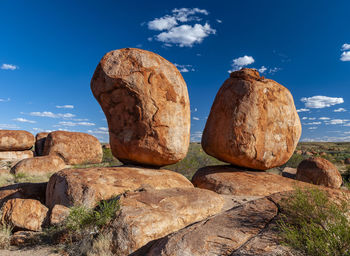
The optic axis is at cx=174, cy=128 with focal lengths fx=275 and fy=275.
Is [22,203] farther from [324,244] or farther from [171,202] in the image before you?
[324,244]

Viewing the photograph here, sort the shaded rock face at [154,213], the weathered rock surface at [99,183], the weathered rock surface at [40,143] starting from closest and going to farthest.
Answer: the shaded rock face at [154,213], the weathered rock surface at [99,183], the weathered rock surface at [40,143]

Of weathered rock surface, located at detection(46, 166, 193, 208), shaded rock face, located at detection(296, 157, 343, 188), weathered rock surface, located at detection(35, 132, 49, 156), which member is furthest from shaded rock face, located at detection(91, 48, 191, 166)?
weathered rock surface, located at detection(35, 132, 49, 156)

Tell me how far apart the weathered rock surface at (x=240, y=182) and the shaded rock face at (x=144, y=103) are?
55.9 inches

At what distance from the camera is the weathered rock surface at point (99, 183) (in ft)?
17.7

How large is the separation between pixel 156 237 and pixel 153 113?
316 cm

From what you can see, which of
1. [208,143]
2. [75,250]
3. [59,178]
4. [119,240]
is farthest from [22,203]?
[208,143]

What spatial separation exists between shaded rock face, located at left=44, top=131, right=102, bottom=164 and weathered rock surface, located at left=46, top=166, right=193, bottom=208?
37.2 ft

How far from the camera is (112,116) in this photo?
7.12m

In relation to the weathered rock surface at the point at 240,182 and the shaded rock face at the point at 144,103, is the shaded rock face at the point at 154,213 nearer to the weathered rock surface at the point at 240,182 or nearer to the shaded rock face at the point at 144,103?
the shaded rock face at the point at 144,103

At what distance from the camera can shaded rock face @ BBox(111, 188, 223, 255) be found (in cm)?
402

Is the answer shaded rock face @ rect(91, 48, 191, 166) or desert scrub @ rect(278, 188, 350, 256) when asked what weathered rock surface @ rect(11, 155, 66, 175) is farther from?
desert scrub @ rect(278, 188, 350, 256)

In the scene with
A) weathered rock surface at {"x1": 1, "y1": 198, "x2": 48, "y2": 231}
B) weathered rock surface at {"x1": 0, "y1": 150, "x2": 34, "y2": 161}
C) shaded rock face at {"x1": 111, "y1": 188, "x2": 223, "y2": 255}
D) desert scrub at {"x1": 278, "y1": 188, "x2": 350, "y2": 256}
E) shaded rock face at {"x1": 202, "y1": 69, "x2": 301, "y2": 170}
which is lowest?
weathered rock surface at {"x1": 0, "y1": 150, "x2": 34, "y2": 161}

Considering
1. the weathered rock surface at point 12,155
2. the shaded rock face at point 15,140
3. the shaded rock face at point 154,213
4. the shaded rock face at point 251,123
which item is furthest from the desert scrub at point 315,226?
the weathered rock surface at point 12,155

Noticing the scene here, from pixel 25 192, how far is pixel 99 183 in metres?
2.49
